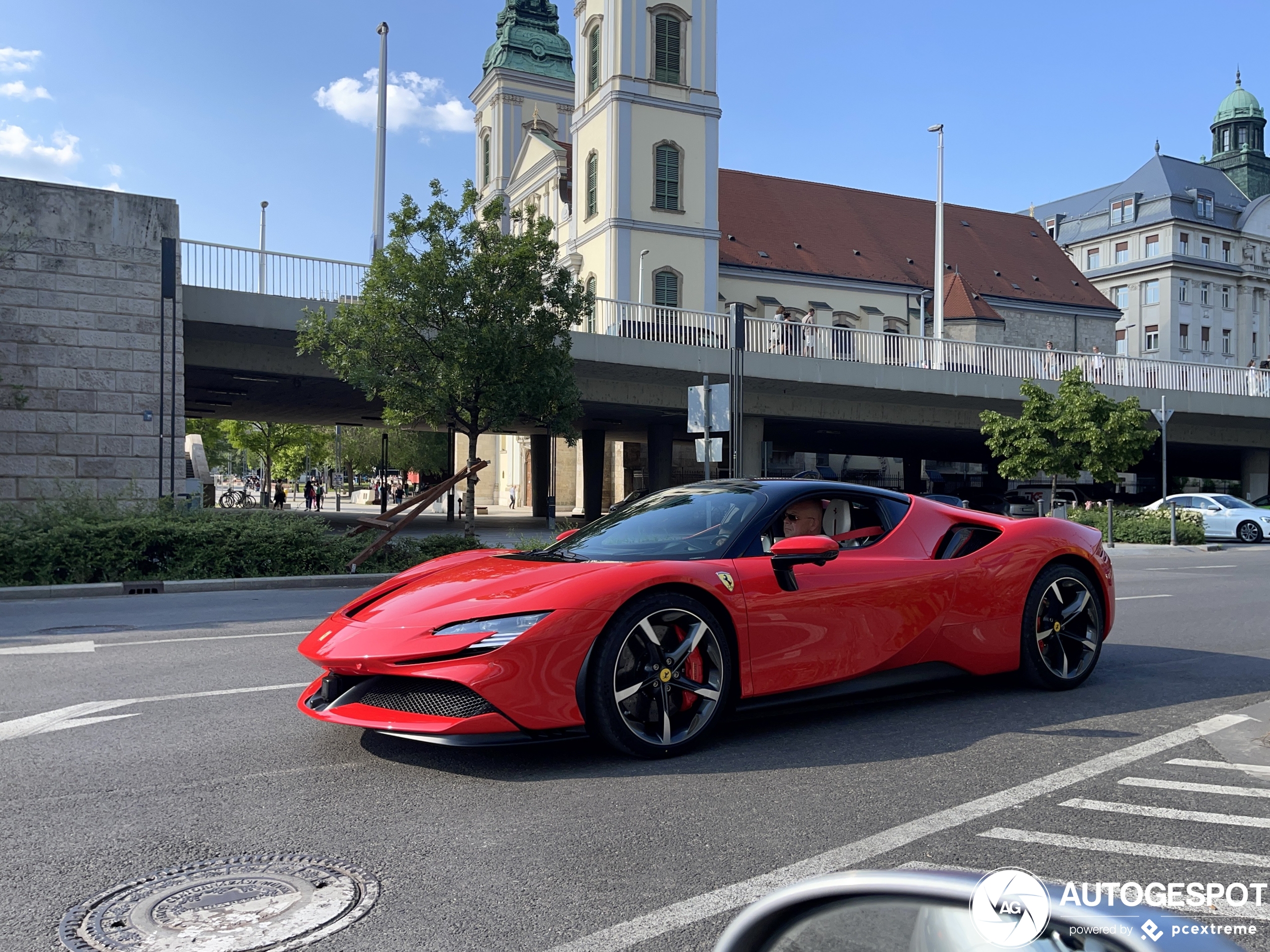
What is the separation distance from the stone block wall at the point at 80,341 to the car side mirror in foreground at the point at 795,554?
15974 millimetres

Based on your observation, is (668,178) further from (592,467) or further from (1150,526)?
(1150,526)

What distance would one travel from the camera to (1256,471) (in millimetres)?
40875

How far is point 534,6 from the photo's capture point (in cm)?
8088

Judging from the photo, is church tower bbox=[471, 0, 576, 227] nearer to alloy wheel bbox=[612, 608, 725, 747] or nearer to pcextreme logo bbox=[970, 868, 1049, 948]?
alloy wheel bbox=[612, 608, 725, 747]

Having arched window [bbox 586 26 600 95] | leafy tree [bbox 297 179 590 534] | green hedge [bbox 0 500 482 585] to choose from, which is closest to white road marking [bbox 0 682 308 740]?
green hedge [bbox 0 500 482 585]

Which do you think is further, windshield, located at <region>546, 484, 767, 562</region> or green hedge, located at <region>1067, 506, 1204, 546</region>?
green hedge, located at <region>1067, 506, 1204, 546</region>

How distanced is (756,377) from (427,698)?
25.6 meters

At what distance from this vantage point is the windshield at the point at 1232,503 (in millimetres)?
28891

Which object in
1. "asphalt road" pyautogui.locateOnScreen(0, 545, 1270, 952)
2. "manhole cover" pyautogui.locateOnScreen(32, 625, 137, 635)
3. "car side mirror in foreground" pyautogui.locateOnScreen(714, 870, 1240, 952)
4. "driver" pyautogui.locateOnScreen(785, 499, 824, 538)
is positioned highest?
"driver" pyautogui.locateOnScreen(785, 499, 824, 538)

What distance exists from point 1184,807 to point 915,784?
1022 mm

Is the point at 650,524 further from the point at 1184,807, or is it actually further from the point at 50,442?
the point at 50,442

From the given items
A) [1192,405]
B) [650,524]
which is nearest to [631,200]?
[1192,405]

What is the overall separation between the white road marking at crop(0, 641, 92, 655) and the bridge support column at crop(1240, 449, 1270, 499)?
4273 cm

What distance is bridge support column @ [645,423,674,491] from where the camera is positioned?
3631 centimetres
